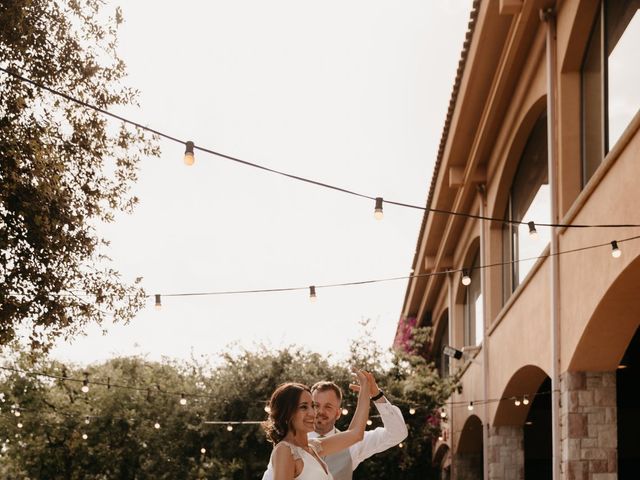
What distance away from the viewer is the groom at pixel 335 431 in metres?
5.32

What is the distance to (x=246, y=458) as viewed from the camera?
949 inches

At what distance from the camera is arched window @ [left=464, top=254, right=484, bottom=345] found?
20797mm

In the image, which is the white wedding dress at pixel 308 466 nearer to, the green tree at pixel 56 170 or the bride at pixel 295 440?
the bride at pixel 295 440

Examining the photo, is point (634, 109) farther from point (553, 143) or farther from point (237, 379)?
point (237, 379)

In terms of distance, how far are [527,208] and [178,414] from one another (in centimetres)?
1306

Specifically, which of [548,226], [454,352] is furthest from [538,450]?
[548,226]

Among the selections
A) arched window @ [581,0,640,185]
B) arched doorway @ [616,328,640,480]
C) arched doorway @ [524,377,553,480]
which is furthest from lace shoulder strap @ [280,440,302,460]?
arched doorway @ [524,377,553,480]

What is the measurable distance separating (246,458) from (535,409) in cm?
661

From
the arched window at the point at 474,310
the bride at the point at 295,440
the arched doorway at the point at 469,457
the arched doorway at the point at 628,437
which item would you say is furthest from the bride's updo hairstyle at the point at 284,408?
the arched doorway at the point at 469,457

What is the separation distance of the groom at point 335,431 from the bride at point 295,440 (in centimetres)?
28

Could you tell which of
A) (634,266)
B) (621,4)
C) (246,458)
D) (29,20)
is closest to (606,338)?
(634,266)

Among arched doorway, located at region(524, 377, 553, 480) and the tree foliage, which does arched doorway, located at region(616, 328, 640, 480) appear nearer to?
arched doorway, located at region(524, 377, 553, 480)

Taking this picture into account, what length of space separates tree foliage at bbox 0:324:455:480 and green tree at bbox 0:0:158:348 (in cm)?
938

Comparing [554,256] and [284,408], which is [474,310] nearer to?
[554,256]
